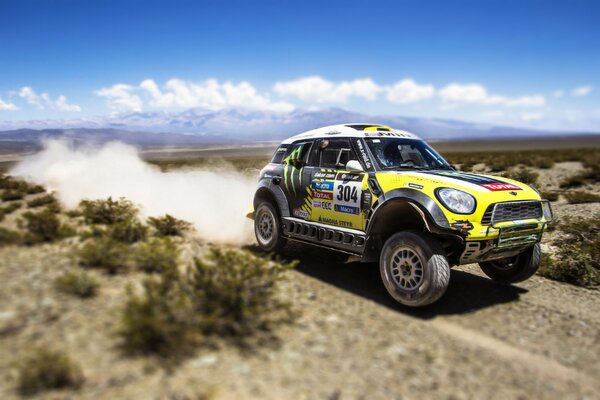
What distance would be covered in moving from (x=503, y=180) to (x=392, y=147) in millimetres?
1685

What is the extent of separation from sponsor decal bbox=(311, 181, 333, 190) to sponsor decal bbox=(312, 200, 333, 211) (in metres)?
0.22

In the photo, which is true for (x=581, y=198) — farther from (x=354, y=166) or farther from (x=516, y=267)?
(x=354, y=166)

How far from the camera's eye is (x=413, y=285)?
19.1ft

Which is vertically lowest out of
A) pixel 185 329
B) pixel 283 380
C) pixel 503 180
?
pixel 283 380

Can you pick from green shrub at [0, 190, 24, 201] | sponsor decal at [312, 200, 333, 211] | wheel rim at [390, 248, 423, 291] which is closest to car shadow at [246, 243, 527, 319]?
wheel rim at [390, 248, 423, 291]

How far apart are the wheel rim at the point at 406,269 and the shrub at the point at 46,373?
394cm

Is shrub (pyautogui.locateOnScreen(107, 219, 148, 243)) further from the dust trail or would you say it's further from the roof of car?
the roof of car

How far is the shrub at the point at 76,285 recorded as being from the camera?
436 cm

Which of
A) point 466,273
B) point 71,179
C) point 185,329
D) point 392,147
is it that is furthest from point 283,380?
point 71,179

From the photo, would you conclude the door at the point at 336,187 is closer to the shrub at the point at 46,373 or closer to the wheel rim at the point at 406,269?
the wheel rim at the point at 406,269

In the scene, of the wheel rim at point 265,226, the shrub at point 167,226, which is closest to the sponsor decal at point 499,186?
the wheel rim at point 265,226

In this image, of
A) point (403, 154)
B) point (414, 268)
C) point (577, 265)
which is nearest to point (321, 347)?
point (414, 268)

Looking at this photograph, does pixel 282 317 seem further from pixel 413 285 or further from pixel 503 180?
pixel 503 180

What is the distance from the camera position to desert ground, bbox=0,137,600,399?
348cm
